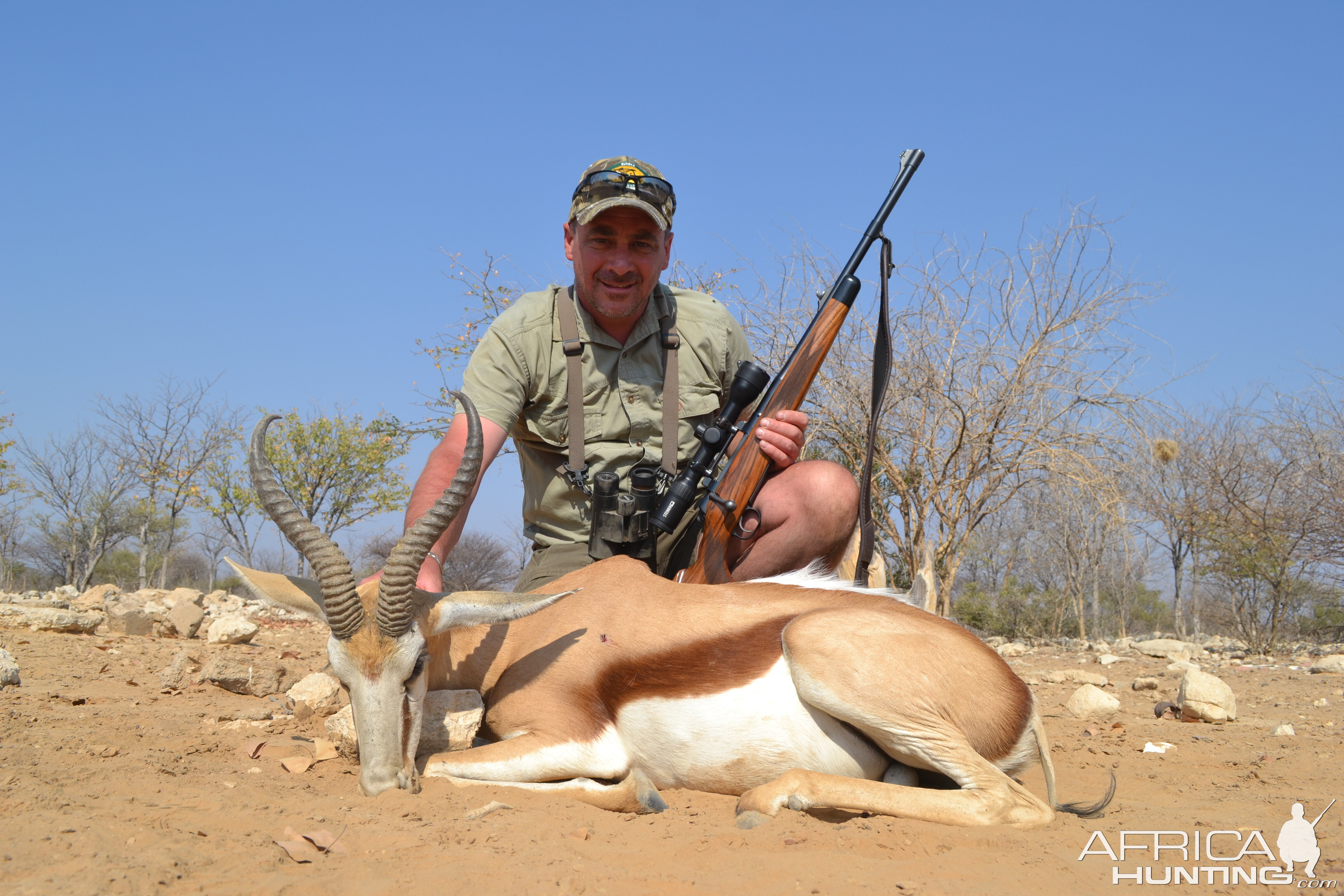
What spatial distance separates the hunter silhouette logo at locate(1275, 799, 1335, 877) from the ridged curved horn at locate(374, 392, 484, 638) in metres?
2.67

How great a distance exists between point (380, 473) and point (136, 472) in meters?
6.13

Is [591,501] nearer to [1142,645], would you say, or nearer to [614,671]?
[614,671]

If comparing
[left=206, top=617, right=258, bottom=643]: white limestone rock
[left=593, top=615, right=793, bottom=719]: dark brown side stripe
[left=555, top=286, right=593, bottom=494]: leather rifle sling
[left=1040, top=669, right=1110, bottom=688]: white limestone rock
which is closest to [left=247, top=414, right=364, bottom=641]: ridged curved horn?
[left=593, top=615, right=793, bottom=719]: dark brown side stripe

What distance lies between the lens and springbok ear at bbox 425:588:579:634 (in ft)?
10.9

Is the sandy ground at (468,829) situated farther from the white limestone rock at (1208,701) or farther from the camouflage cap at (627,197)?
the camouflage cap at (627,197)

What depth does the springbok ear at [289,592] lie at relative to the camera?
3.38m

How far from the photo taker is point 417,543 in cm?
313

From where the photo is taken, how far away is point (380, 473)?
21797 mm

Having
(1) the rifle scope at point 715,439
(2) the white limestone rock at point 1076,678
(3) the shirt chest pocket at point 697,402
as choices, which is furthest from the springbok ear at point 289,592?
(2) the white limestone rock at point 1076,678

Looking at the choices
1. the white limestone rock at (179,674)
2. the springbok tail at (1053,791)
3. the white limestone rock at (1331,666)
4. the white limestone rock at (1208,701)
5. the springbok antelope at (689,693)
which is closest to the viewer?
the springbok antelope at (689,693)

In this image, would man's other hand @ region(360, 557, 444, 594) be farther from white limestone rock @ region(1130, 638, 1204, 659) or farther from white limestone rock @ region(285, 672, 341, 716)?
white limestone rock @ region(1130, 638, 1204, 659)

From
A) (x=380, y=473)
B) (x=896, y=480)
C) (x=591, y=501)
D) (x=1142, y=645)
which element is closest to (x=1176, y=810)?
(x=591, y=501)

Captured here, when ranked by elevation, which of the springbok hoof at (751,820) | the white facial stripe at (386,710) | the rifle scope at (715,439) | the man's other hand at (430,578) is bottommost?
the springbok hoof at (751,820)

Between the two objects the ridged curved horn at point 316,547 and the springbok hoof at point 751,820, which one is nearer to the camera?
the springbok hoof at point 751,820
